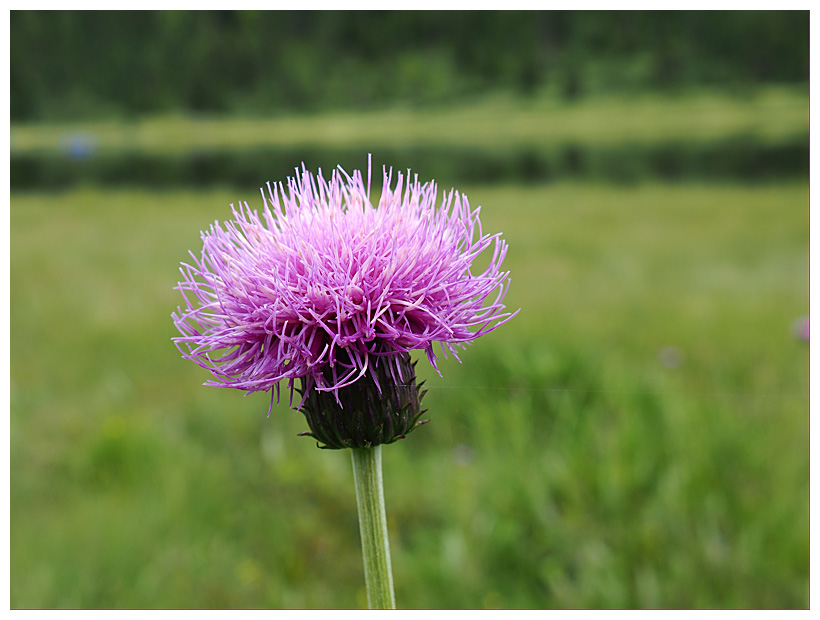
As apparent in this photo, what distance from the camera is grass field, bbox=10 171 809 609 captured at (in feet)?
6.51

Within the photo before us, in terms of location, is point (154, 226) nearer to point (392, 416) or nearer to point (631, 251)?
point (631, 251)

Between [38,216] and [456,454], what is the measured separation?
18.7 feet

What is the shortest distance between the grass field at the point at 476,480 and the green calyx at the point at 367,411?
56mm

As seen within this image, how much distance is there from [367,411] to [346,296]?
9cm

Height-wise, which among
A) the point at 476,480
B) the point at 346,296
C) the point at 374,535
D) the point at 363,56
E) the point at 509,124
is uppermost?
the point at 363,56

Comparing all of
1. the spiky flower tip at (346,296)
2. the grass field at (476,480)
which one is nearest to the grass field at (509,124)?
the grass field at (476,480)

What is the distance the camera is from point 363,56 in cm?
789

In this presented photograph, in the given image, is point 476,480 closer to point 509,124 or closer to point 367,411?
point 367,411

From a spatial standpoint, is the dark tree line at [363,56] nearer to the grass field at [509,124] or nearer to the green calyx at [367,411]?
the grass field at [509,124]

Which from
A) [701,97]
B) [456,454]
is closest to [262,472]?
[456,454]

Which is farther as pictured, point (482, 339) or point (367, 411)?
point (482, 339)

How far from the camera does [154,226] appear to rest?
21.3 ft

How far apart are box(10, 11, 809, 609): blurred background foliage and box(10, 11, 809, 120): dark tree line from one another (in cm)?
4

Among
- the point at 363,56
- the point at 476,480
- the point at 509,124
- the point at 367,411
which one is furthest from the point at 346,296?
the point at 509,124
